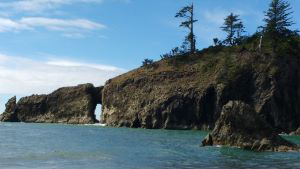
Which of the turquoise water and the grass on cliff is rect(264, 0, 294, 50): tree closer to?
the grass on cliff

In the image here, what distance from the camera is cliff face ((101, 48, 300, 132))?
10406 centimetres

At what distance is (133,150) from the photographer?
51.5 m

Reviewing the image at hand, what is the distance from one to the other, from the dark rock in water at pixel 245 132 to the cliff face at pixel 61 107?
278 feet

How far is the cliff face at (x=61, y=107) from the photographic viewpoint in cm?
13962

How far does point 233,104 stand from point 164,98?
59622 mm

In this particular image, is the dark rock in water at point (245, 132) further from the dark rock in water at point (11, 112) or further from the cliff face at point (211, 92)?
the dark rock in water at point (11, 112)

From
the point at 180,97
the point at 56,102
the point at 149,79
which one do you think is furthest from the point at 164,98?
the point at 56,102

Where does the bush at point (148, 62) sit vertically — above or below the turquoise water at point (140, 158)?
above

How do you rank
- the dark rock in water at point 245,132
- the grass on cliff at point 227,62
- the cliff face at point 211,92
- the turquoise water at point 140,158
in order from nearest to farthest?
the turquoise water at point 140,158 → the dark rock in water at point 245,132 → the cliff face at point 211,92 → the grass on cliff at point 227,62

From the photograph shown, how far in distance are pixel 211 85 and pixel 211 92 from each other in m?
1.71

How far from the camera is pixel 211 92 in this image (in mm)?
109188

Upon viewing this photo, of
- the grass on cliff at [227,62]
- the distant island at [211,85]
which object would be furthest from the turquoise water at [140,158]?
the grass on cliff at [227,62]

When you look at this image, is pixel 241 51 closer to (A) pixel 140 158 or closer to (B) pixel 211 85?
(B) pixel 211 85

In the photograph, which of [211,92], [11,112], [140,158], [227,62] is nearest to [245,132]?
[140,158]
